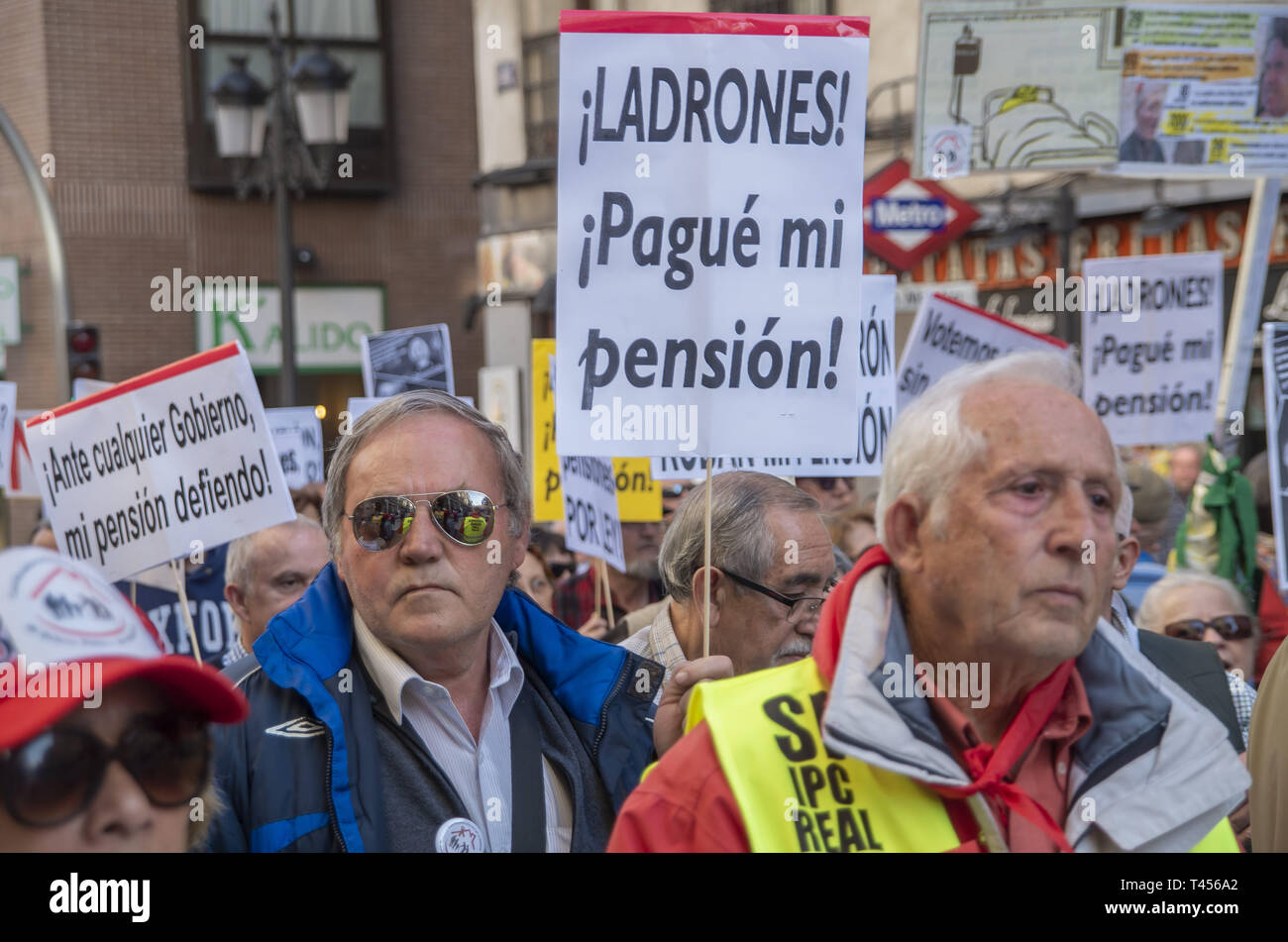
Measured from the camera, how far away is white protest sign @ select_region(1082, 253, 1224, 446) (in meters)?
8.49

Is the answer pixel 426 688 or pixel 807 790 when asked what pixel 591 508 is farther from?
pixel 807 790

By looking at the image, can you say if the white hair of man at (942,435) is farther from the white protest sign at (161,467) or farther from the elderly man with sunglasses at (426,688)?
the white protest sign at (161,467)

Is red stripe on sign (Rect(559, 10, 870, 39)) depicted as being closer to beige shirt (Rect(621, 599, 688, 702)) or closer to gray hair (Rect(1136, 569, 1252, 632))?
beige shirt (Rect(621, 599, 688, 702))

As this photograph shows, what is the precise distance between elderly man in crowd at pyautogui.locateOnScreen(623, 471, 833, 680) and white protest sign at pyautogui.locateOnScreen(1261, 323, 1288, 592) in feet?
10.2

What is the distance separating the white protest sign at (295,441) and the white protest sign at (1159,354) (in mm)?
4697

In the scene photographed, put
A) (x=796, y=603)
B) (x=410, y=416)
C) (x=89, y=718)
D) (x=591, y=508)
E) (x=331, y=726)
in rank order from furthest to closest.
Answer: (x=591, y=508) < (x=796, y=603) < (x=410, y=416) < (x=331, y=726) < (x=89, y=718)

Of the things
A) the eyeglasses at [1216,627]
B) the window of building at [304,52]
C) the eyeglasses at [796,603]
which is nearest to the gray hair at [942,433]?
the eyeglasses at [796,603]

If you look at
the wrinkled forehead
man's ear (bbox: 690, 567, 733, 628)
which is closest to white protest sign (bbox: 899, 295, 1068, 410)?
man's ear (bbox: 690, 567, 733, 628)

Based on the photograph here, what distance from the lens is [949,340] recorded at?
23.7ft

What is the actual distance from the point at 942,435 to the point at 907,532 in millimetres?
160

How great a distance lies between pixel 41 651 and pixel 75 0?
78.6 ft

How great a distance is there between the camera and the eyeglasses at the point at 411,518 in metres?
3.10

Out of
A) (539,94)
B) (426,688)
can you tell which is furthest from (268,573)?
(539,94)

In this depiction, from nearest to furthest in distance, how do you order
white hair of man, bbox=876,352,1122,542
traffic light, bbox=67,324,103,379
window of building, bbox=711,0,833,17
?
white hair of man, bbox=876,352,1122,542, traffic light, bbox=67,324,103,379, window of building, bbox=711,0,833,17
